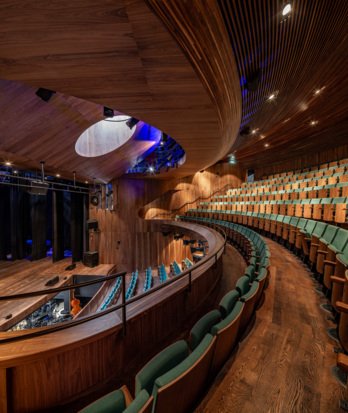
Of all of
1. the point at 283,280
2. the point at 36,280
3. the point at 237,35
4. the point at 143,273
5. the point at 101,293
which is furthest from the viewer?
the point at 143,273

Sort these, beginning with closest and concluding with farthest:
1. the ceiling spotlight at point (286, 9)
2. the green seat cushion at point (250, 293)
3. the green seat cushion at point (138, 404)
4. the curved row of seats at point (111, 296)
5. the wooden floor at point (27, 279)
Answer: the green seat cushion at point (138, 404), the green seat cushion at point (250, 293), the ceiling spotlight at point (286, 9), the wooden floor at point (27, 279), the curved row of seats at point (111, 296)

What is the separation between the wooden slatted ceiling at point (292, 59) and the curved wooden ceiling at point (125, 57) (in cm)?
18

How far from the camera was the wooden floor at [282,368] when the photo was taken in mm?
615

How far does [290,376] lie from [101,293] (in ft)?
14.8

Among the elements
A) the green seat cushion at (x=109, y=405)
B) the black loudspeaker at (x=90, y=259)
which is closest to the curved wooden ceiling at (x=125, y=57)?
the green seat cushion at (x=109, y=405)

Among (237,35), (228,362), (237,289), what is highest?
(237,35)

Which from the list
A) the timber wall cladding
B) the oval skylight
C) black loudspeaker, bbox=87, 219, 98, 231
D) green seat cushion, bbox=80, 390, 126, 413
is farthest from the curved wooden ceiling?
black loudspeaker, bbox=87, 219, 98, 231

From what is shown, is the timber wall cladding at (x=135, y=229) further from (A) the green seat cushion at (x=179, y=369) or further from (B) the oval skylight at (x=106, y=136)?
(A) the green seat cushion at (x=179, y=369)

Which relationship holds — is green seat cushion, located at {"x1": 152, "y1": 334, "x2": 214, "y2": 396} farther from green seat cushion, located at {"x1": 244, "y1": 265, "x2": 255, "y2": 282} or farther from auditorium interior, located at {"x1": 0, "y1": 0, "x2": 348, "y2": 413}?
green seat cushion, located at {"x1": 244, "y1": 265, "x2": 255, "y2": 282}

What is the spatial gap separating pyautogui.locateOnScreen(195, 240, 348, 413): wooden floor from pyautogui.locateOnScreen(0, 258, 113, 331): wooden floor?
3272 millimetres

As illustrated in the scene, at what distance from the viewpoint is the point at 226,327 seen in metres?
0.67

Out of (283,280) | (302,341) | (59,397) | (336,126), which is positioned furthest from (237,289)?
(336,126)

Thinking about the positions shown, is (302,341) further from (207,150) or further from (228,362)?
(207,150)

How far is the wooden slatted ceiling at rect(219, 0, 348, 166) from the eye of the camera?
118cm
